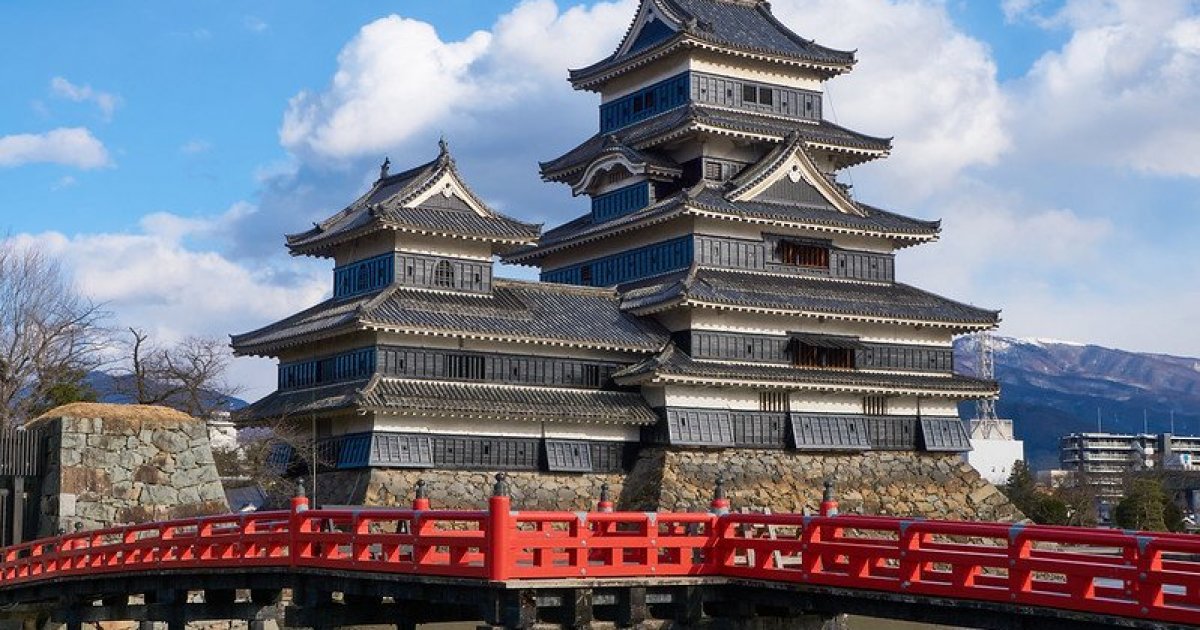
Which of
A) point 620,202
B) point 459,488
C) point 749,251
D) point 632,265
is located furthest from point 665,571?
point 620,202

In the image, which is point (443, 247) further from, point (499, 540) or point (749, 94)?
point (499, 540)

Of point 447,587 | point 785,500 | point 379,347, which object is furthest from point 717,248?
point 447,587

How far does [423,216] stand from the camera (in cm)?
5366

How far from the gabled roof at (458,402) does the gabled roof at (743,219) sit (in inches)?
289

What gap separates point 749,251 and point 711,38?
9.14 meters

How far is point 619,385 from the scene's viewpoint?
56531mm

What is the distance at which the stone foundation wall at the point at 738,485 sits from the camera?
5081 cm

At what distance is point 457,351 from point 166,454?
15.0 meters

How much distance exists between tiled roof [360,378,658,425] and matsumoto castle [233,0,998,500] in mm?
100

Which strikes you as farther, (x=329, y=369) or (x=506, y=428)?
(x=329, y=369)

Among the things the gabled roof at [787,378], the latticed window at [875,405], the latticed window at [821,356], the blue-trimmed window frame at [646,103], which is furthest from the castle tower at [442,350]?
the blue-trimmed window frame at [646,103]

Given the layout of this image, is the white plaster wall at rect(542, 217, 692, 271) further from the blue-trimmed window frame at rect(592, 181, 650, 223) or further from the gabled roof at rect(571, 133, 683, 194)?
the gabled roof at rect(571, 133, 683, 194)

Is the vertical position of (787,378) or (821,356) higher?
(821,356)

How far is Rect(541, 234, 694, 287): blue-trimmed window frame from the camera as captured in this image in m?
59.4
